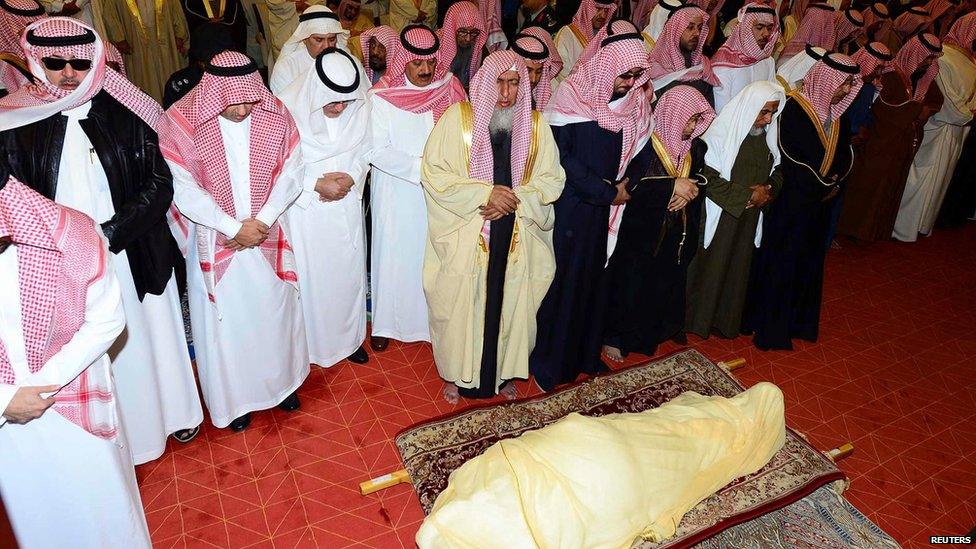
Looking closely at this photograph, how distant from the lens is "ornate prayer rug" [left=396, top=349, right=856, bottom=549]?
2.91 meters

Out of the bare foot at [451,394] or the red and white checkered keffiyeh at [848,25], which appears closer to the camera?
the bare foot at [451,394]

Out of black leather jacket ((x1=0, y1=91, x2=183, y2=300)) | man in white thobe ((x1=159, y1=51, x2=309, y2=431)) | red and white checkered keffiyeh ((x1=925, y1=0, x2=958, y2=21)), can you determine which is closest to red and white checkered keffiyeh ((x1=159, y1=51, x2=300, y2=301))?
man in white thobe ((x1=159, y1=51, x2=309, y2=431))

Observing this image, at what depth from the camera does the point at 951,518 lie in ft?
10.5

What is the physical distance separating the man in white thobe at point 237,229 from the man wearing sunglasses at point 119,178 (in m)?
0.10

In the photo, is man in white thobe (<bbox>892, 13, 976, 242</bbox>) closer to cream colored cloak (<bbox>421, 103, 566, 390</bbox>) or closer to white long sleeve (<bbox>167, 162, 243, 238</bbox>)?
cream colored cloak (<bbox>421, 103, 566, 390</bbox>)

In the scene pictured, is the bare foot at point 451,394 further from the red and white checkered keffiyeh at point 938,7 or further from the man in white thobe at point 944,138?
the red and white checkered keffiyeh at point 938,7

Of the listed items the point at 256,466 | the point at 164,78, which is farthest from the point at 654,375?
the point at 164,78

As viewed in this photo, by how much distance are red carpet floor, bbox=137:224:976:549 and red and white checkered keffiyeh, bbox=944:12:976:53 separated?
260cm

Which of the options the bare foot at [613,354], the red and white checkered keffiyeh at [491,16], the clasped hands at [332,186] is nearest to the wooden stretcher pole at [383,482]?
the clasped hands at [332,186]

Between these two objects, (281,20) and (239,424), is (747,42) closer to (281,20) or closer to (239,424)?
(239,424)

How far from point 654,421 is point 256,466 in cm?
182

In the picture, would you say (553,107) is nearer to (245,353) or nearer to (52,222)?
(245,353)

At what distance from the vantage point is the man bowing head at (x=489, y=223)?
124 inches

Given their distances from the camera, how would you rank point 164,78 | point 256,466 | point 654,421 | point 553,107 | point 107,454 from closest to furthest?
1. point 107,454
2. point 654,421
3. point 256,466
4. point 553,107
5. point 164,78
